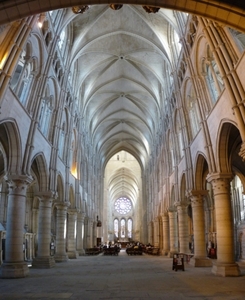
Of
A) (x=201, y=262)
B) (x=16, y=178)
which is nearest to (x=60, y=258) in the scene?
(x=201, y=262)

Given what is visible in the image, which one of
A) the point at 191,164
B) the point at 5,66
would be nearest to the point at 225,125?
the point at 191,164

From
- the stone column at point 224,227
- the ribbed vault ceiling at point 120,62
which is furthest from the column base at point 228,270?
the ribbed vault ceiling at point 120,62

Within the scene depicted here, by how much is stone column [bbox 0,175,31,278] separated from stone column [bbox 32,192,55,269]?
4.69 m

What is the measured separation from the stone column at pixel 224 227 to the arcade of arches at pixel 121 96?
5 centimetres

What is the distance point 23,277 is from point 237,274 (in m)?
10.1

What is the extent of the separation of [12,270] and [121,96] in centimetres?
2922

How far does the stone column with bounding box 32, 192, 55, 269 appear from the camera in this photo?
20.2 meters

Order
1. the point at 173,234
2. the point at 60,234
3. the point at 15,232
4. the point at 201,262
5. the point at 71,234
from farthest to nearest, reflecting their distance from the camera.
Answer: the point at 71,234 → the point at 173,234 → the point at 60,234 → the point at 201,262 → the point at 15,232

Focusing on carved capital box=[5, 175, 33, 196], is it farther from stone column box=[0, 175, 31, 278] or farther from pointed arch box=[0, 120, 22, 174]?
pointed arch box=[0, 120, 22, 174]

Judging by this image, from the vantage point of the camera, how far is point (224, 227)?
15.5 meters

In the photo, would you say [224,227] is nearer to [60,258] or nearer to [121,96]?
[60,258]

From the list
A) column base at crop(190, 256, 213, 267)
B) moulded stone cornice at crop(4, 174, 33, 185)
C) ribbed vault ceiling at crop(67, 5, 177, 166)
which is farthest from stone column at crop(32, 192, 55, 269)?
ribbed vault ceiling at crop(67, 5, 177, 166)

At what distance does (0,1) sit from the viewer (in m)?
7.11

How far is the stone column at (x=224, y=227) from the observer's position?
49.5 ft
